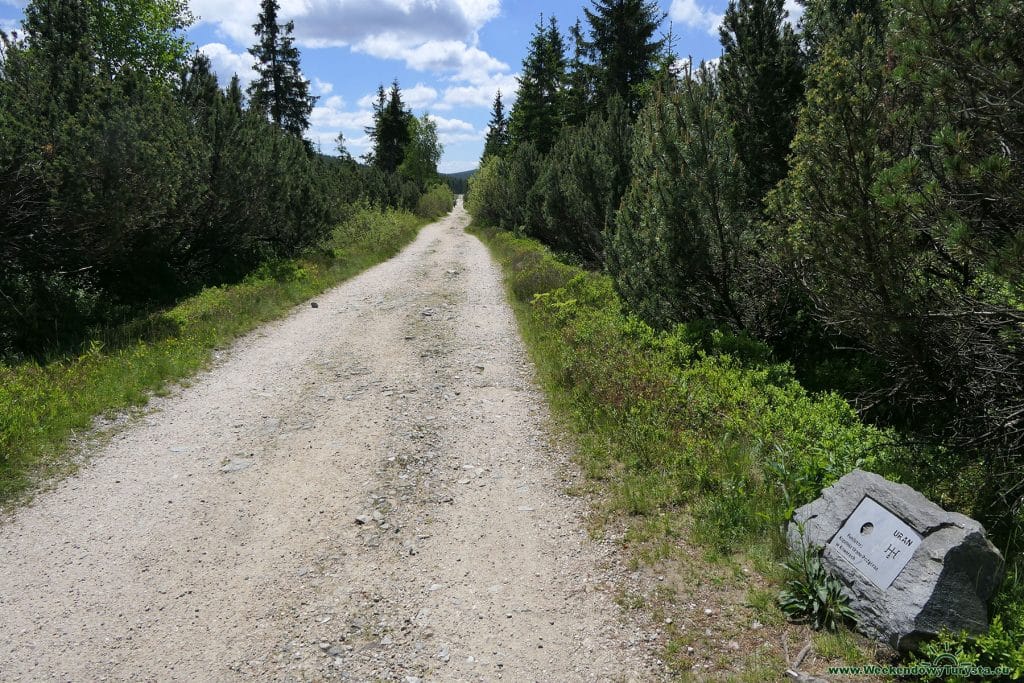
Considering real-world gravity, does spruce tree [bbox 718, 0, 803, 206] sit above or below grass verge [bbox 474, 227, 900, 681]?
above

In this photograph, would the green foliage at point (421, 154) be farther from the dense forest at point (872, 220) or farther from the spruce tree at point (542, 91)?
the dense forest at point (872, 220)

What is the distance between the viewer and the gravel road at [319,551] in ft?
12.3

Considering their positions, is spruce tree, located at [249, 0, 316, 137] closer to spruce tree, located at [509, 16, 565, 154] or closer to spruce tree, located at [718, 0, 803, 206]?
spruce tree, located at [509, 16, 565, 154]

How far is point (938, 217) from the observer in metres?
4.07

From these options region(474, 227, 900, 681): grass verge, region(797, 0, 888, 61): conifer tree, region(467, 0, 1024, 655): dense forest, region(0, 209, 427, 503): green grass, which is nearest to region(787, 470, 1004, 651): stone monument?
region(474, 227, 900, 681): grass verge

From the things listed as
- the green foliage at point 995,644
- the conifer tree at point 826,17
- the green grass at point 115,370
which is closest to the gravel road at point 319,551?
the green grass at point 115,370

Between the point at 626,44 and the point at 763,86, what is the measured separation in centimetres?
2124

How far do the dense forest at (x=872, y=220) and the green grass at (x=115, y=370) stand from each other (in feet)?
24.1

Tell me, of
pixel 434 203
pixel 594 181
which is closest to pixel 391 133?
pixel 434 203

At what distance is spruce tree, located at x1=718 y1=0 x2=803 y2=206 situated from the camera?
10.5m

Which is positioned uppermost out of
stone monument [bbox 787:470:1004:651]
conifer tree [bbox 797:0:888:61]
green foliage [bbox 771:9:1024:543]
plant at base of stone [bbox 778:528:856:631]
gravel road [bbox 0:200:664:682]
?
conifer tree [bbox 797:0:888:61]

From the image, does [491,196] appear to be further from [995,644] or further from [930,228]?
[995,644]

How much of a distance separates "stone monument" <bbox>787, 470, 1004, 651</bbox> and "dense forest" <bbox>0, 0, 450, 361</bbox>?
10599 mm

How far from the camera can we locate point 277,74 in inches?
1650
